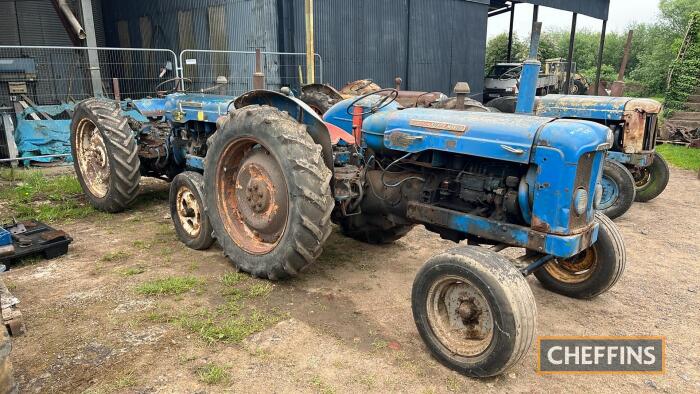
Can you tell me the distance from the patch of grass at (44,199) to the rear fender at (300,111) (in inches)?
111

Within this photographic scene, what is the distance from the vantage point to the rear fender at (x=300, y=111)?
3797 mm

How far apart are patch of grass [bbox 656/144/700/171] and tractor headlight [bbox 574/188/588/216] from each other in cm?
805

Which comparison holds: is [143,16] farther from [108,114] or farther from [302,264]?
[302,264]

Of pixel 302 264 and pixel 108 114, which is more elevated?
pixel 108 114

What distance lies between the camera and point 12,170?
25.6ft

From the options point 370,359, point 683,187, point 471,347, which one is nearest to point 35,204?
point 370,359

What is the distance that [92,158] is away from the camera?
5.85 metres

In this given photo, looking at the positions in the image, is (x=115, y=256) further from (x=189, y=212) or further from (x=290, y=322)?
(x=290, y=322)

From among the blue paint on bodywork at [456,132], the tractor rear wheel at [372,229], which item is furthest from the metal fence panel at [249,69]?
the blue paint on bodywork at [456,132]

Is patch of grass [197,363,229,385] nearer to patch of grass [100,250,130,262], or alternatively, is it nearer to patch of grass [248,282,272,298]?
patch of grass [248,282,272,298]

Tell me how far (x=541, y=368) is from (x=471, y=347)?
0.47 metres

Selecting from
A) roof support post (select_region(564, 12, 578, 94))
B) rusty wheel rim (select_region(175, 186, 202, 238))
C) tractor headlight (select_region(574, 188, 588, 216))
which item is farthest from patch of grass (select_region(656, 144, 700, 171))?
rusty wheel rim (select_region(175, 186, 202, 238))

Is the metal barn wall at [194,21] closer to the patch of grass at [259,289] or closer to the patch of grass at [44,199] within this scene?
the patch of grass at [44,199]

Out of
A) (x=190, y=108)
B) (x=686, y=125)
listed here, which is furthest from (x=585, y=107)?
(x=686, y=125)
